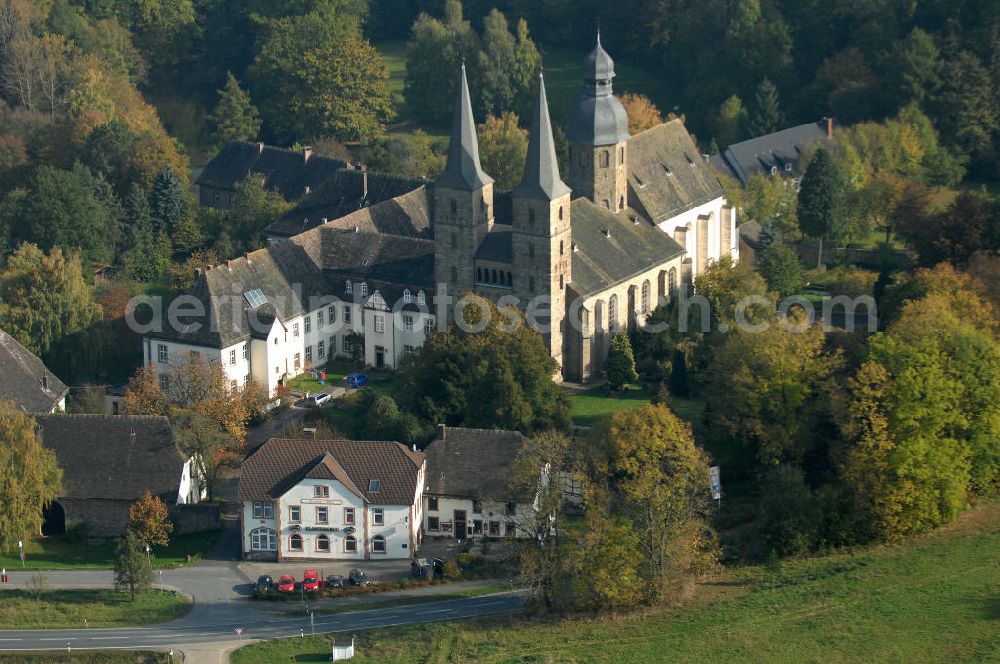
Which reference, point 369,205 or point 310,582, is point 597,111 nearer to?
point 369,205

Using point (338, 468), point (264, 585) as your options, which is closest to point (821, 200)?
point (338, 468)

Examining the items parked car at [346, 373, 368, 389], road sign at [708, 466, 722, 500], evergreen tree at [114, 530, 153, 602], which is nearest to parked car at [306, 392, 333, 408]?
parked car at [346, 373, 368, 389]

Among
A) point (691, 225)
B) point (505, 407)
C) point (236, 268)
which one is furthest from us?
point (691, 225)

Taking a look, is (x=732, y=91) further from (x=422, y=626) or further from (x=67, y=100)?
(x=422, y=626)

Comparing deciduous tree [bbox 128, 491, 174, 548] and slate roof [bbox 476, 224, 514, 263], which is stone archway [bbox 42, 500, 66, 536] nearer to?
deciduous tree [bbox 128, 491, 174, 548]

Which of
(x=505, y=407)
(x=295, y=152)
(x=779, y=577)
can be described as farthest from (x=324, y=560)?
(x=295, y=152)
